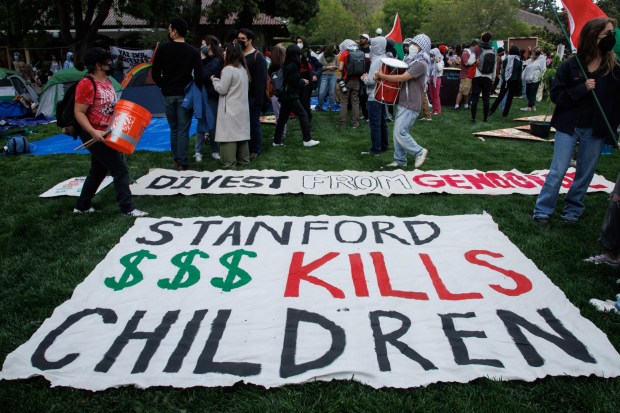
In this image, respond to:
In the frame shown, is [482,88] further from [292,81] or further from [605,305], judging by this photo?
[605,305]

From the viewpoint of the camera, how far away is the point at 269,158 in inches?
317

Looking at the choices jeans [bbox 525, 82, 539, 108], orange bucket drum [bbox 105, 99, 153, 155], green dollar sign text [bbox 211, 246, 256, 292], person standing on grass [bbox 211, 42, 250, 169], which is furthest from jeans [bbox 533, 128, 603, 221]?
jeans [bbox 525, 82, 539, 108]

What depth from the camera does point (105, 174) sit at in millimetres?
5340

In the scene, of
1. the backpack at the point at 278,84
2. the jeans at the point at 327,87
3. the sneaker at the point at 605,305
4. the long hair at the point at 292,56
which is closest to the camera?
the sneaker at the point at 605,305

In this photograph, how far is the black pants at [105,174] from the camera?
16.7ft

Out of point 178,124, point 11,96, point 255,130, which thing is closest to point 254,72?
point 255,130

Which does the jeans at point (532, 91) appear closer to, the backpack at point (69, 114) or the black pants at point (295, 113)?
the black pants at point (295, 113)

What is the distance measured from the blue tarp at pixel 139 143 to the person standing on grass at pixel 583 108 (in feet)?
21.9

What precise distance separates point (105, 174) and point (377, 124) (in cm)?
451

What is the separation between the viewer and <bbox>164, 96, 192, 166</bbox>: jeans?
6.73 meters

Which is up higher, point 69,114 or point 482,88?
point 482,88

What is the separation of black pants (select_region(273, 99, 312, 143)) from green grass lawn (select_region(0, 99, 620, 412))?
0.33m

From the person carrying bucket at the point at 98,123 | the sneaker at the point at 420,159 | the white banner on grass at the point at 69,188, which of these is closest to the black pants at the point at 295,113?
the sneaker at the point at 420,159

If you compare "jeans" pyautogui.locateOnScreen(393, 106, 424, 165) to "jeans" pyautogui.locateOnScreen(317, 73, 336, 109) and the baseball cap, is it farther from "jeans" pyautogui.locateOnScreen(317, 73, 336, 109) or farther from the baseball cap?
"jeans" pyautogui.locateOnScreen(317, 73, 336, 109)
